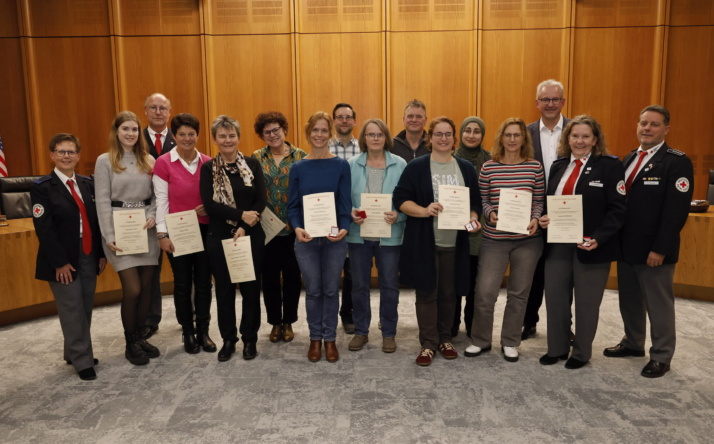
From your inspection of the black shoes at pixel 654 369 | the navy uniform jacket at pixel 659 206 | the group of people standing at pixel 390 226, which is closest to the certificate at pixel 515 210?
the group of people standing at pixel 390 226

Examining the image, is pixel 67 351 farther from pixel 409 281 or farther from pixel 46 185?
pixel 409 281

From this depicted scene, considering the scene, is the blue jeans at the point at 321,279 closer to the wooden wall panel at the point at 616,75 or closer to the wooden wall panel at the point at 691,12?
the wooden wall panel at the point at 616,75

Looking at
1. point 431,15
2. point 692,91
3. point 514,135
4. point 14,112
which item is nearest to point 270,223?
point 514,135

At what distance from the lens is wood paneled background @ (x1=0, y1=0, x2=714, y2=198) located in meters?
6.32

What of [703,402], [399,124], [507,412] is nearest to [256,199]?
[507,412]

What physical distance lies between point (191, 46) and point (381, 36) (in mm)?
2301

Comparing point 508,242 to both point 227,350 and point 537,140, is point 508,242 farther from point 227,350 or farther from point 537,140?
point 227,350

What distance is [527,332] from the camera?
3994 mm

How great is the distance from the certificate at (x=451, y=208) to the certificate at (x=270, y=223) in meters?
1.08

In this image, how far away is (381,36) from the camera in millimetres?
6445

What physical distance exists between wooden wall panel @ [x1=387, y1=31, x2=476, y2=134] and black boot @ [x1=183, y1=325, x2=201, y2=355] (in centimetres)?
386

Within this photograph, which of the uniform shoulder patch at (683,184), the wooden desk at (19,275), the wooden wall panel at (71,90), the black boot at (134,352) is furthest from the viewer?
the wooden wall panel at (71,90)

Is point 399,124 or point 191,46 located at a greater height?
point 191,46

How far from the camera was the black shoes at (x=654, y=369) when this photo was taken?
10.7 feet
